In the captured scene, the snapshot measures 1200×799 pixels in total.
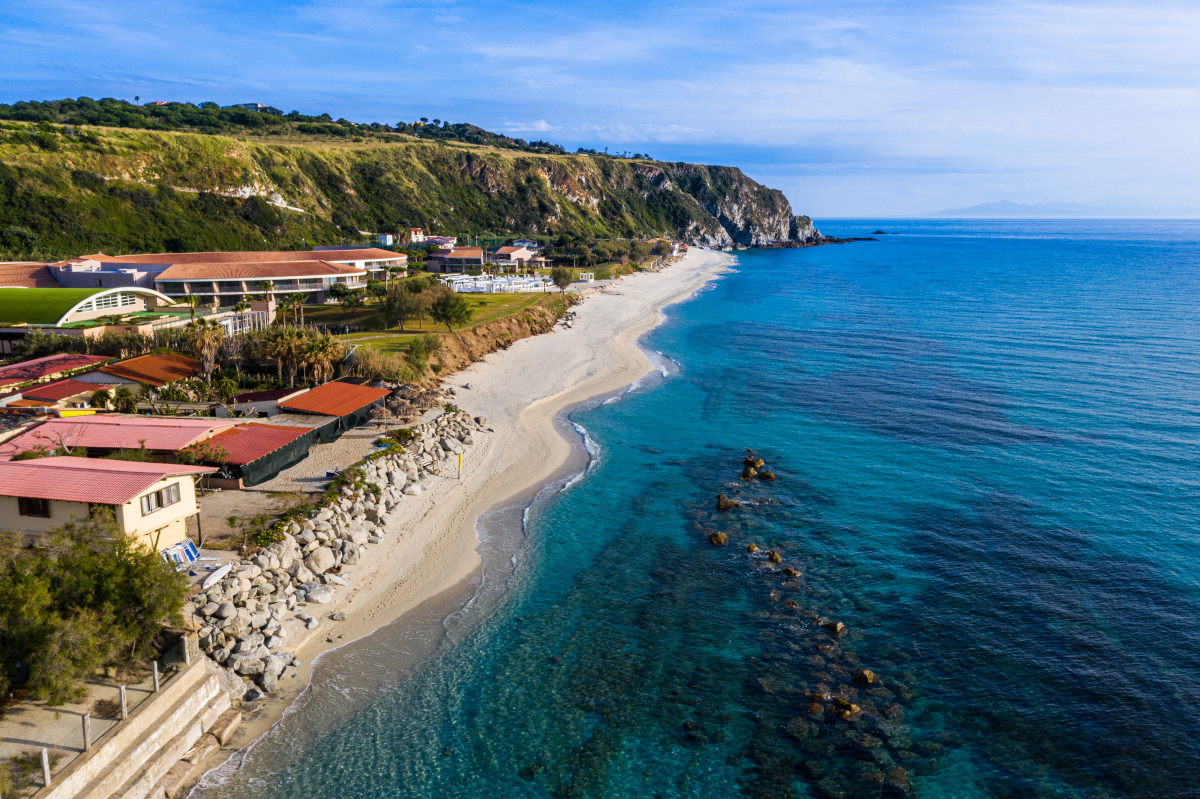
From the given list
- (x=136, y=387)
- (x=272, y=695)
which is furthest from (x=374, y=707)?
(x=136, y=387)

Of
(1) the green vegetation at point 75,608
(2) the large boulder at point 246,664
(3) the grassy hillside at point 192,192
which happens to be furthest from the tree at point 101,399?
(3) the grassy hillside at point 192,192

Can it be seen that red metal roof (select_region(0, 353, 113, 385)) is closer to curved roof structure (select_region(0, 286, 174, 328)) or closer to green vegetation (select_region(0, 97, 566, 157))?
curved roof structure (select_region(0, 286, 174, 328))

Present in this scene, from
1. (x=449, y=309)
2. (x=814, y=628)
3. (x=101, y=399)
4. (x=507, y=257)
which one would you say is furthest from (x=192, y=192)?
(x=814, y=628)

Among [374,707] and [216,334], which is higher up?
[216,334]

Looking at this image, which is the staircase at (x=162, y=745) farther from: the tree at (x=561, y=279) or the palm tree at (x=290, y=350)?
the tree at (x=561, y=279)

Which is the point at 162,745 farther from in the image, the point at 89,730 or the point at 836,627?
the point at 836,627

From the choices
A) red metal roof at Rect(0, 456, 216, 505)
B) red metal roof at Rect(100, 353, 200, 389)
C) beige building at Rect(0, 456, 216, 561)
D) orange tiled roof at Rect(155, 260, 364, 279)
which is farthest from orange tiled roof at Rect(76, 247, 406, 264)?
beige building at Rect(0, 456, 216, 561)

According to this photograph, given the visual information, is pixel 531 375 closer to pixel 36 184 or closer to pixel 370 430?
pixel 370 430
